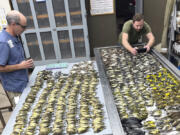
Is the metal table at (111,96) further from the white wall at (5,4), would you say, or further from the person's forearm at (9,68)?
the white wall at (5,4)

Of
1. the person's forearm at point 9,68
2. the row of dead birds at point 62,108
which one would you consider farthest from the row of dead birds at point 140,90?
the person's forearm at point 9,68

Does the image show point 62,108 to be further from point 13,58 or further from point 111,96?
point 13,58

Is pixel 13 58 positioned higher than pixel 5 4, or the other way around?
pixel 5 4

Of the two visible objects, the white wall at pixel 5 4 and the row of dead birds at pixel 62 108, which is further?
the white wall at pixel 5 4

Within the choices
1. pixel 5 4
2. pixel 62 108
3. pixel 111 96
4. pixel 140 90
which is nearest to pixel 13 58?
pixel 62 108

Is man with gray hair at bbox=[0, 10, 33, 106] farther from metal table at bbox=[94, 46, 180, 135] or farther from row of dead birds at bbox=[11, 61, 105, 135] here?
metal table at bbox=[94, 46, 180, 135]

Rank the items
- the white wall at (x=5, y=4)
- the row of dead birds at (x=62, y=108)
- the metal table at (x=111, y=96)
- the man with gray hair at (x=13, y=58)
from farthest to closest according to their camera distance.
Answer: the white wall at (x=5, y=4)
the man with gray hair at (x=13, y=58)
the row of dead birds at (x=62, y=108)
the metal table at (x=111, y=96)

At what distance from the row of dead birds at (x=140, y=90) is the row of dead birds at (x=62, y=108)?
0.25 metres

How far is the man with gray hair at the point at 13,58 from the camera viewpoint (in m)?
2.21

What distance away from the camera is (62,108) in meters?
1.88

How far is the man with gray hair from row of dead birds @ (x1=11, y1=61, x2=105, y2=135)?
272 mm

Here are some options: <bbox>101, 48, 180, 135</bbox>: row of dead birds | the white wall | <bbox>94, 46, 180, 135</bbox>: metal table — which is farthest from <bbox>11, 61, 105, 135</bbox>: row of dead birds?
the white wall

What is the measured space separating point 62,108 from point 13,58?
1.06 meters

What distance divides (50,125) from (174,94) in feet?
4.41
